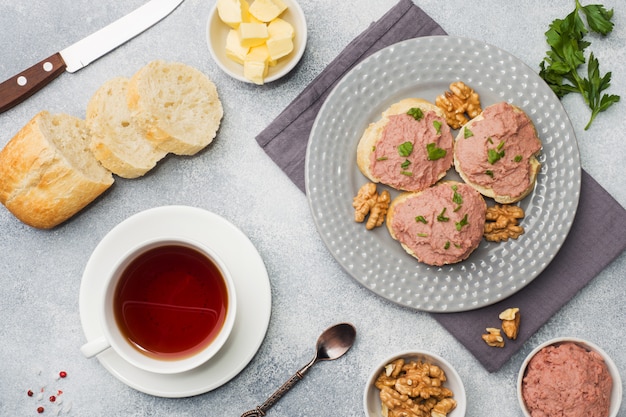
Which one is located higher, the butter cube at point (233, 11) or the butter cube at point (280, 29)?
the butter cube at point (233, 11)

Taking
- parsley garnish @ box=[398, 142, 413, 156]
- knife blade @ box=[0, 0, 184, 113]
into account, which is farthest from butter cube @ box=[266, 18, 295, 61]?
parsley garnish @ box=[398, 142, 413, 156]

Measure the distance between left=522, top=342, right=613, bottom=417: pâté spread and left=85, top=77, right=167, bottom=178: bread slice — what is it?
1427 millimetres

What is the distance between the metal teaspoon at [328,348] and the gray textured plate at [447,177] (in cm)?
20

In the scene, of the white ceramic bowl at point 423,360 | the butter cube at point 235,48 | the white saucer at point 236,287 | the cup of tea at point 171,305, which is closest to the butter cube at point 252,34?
the butter cube at point 235,48

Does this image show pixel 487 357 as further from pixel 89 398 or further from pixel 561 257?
pixel 89 398

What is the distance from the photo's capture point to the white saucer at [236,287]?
6.64 feet

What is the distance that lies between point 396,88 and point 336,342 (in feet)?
2.88

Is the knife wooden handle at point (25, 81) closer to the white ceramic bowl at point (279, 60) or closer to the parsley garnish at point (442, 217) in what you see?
the white ceramic bowl at point (279, 60)

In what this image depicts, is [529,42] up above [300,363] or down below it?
above

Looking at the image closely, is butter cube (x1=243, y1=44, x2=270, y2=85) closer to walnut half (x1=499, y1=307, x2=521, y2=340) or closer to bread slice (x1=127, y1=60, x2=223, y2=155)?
bread slice (x1=127, y1=60, x2=223, y2=155)

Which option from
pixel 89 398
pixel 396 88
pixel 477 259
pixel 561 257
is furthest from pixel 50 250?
pixel 561 257

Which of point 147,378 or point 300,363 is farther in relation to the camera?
point 300,363

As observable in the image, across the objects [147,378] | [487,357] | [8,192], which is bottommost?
[487,357]

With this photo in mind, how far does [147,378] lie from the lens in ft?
6.73
